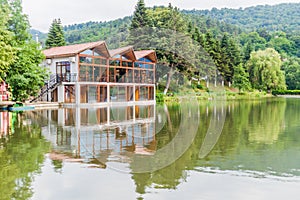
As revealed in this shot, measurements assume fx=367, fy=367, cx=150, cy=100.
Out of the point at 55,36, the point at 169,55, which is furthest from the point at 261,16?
the point at 169,55

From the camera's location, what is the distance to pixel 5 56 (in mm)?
18609

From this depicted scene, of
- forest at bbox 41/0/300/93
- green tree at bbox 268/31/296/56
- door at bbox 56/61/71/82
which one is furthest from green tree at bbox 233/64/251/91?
green tree at bbox 268/31/296/56

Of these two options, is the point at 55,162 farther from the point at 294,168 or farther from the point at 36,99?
the point at 36,99

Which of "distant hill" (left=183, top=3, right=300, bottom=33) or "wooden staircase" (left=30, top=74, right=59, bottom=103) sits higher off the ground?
"distant hill" (left=183, top=3, right=300, bottom=33)

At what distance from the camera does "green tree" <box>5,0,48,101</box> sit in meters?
21.3

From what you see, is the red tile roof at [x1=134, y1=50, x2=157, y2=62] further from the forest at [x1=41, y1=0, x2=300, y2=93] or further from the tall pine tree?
the tall pine tree

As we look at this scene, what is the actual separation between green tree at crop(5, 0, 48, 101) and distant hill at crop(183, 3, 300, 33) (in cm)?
9194

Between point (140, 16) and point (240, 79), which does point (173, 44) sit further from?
point (240, 79)

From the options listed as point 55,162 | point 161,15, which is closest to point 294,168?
point 55,162

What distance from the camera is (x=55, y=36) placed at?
141ft

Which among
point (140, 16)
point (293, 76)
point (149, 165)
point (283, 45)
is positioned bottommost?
point (149, 165)

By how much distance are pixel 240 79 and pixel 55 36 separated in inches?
884

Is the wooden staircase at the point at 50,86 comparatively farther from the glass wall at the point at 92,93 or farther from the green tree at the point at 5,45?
Answer: the green tree at the point at 5,45

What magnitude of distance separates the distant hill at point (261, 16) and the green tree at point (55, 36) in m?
71.8
